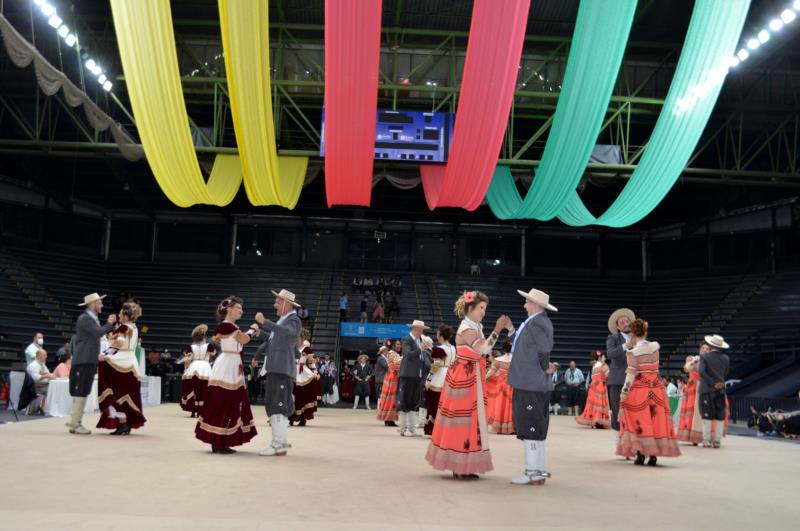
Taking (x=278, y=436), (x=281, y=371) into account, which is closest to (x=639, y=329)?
(x=281, y=371)

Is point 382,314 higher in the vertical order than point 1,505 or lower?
higher

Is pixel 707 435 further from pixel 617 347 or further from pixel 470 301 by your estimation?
pixel 470 301

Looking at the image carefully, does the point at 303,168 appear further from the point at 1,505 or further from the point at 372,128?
the point at 1,505

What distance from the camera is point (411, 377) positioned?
11.4 metres

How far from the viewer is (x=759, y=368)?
20781 mm

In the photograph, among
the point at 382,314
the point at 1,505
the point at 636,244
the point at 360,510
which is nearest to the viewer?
the point at 1,505

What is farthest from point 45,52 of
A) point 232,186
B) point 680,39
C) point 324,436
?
point 680,39

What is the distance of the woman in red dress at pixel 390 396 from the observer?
13.9 meters

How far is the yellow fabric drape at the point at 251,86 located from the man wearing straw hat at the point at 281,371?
5.06 m

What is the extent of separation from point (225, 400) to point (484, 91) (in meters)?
6.96

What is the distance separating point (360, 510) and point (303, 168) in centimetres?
1346

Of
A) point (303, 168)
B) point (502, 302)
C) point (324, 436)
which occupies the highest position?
point (303, 168)

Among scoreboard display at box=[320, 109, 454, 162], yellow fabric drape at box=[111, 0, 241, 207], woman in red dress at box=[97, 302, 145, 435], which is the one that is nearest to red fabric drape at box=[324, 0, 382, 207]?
yellow fabric drape at box=[111, 0, 241, 207]

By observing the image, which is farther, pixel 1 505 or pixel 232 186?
pixel 232 186
